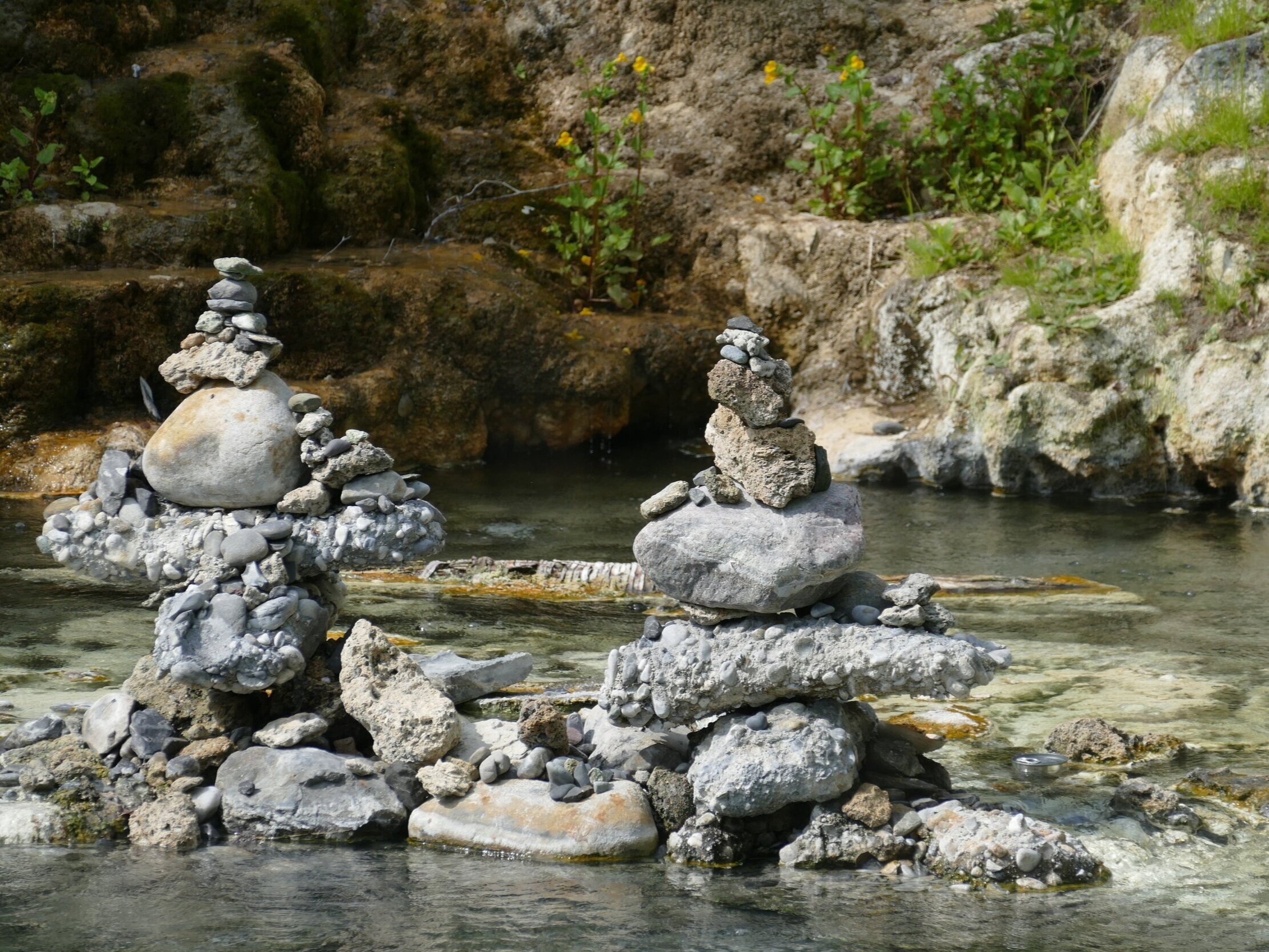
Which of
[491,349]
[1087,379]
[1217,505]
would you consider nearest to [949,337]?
[1087,379]

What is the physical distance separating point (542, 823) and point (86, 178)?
10795 mm

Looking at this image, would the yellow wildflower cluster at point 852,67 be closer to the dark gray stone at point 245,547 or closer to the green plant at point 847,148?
the green plant at point 847,148

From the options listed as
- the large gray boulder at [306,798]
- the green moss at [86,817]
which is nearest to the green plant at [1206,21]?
the large gray boulder at [306,798]

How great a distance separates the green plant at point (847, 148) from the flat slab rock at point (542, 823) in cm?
1087

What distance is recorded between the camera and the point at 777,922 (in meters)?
3.67

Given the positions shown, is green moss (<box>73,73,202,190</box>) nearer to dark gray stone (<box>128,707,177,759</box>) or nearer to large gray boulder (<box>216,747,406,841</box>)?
dark gray stone (<box>128,707,177,759</box>)

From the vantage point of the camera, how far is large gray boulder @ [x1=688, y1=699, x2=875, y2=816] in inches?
164

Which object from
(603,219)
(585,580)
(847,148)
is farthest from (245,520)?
(847,148)

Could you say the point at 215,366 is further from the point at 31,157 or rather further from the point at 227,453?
the point at 31,157

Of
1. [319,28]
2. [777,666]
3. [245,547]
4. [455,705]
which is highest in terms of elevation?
[319,28]

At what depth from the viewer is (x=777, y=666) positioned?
4.29 meters

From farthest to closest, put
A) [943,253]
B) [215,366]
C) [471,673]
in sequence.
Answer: [943,253] < [471,673] < [215,366]

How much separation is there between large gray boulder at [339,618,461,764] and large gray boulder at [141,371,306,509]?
61 cm

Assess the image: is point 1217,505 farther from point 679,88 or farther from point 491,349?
point 679,88
